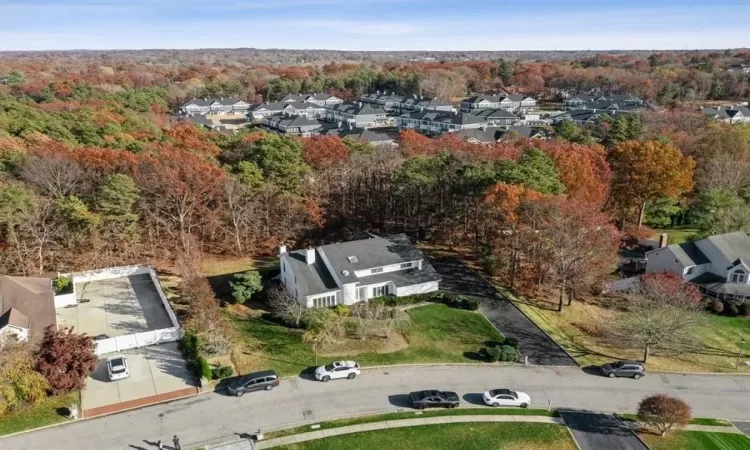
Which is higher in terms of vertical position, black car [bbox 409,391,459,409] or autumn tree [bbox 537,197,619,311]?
autumn tree [bbox 537,197,619,311]

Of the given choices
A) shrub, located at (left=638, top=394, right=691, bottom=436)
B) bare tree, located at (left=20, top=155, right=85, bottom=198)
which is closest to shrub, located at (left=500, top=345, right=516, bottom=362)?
shrub, located at (left=638, top=394, right=691, bottom=436)

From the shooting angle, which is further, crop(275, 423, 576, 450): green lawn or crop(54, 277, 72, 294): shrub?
crop(54, 277, 72, 294): shrub

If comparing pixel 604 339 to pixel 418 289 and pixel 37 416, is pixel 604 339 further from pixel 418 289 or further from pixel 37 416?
pixel 37 416

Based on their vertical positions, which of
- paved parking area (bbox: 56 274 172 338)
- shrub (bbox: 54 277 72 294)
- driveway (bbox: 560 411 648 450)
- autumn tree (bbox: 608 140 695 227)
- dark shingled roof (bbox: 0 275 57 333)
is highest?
autumn tree (bbox: 608 140 695 227)

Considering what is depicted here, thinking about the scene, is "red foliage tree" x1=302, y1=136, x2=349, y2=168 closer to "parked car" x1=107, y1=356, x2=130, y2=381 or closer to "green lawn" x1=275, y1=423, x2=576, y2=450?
"parked car" x1=107, y1=356, x2=130, y2=381

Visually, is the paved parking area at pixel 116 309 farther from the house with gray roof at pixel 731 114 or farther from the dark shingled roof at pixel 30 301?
the house with gray roof at pixel 731 114

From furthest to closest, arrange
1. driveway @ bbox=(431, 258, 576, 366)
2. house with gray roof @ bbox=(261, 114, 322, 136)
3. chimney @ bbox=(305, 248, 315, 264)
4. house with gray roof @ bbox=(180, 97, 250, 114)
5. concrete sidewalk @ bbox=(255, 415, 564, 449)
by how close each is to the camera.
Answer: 1. house with gray roof @ bbox=(180, 97, 250, 114)
2. house with gray roof @ bbox=(261, 114, 322, 136)
3. chimney @ bbox=(305, 248, 315, 264)
4. driveway @ bbox=(431, 258, 576, 366)
5. concrete sidewalk @ bbox=(255, 415, 564, 449)
